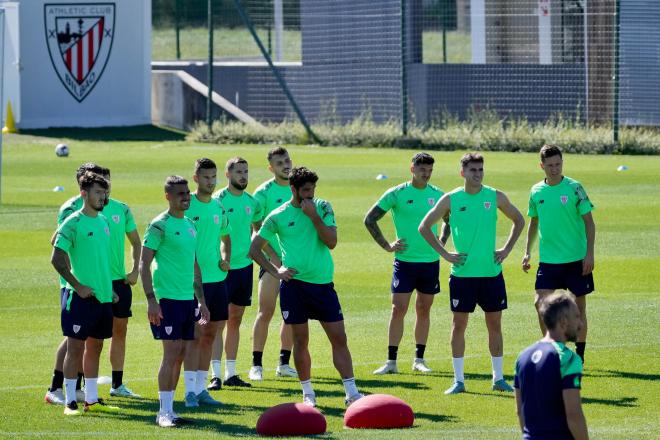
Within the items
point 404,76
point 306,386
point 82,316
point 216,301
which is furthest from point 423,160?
point 404,76

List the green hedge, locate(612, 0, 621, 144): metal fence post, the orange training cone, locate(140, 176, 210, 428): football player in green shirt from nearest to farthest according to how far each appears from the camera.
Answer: locate(140, 176, 210, 428): football player in green shirt → locate(612, 0, 621, 144): metal fence post → the green hedge → the orange training cone

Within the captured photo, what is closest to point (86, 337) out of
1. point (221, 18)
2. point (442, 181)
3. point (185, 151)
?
point (442, 181)

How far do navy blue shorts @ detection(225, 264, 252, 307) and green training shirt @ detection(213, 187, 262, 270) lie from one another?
5 cm

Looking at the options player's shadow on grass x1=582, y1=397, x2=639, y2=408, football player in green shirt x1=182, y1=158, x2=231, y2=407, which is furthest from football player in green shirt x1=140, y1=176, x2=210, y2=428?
player's shadow on grass x1=582, y1=397, x2=639, y2=408

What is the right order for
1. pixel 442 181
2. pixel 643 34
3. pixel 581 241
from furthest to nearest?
pixel 643 34, pixel 442 181, pixel 581 241

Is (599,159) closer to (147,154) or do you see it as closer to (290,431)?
(147,154)

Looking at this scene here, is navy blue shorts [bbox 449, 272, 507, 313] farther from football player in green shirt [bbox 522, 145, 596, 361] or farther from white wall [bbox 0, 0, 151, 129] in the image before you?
white wall [bbox 0, 0, 151, 129]

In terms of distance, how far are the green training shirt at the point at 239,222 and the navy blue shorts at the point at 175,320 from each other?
198cm

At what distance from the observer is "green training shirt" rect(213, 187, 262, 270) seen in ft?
42.2

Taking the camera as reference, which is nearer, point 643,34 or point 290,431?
point 290,431

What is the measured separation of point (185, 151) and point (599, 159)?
11.0 m

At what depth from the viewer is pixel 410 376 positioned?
12805mm

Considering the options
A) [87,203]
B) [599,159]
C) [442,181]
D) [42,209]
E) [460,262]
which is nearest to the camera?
[87,203]

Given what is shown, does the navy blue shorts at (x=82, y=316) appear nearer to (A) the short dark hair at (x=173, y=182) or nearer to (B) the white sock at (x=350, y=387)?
(A) the short dark hair at (x=173, y=182)
